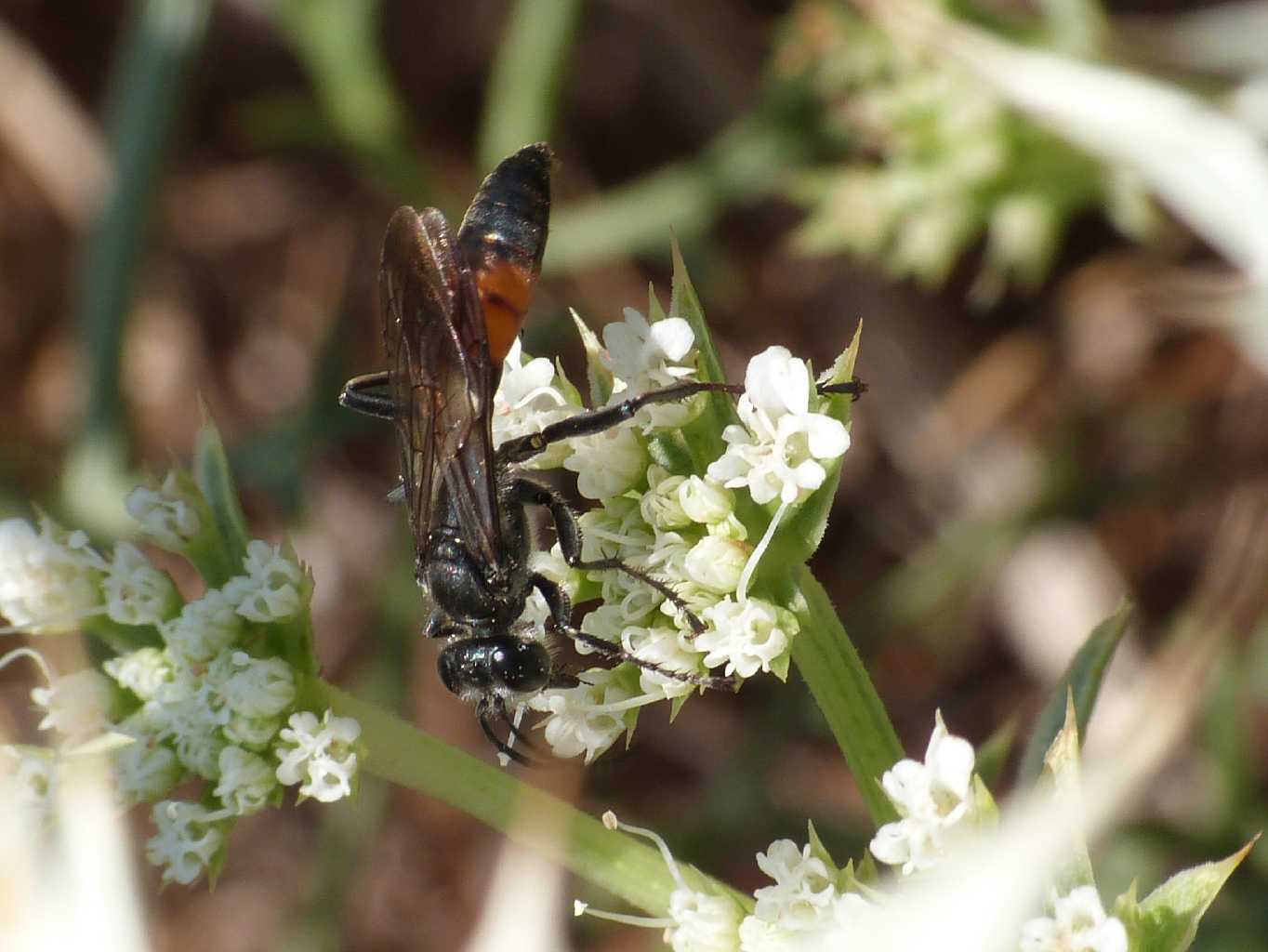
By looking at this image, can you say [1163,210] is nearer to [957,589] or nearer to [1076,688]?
[957,589]

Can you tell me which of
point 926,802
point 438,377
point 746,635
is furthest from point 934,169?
point 926,802

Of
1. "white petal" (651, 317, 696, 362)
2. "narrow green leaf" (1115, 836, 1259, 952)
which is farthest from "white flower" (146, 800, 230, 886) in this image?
"narrow green leaf" (1115, 836, 1259, 952)

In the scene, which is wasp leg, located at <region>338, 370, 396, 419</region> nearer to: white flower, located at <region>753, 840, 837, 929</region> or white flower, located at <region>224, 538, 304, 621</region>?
white flower, located at <region>224, 538, 304, 621</region>

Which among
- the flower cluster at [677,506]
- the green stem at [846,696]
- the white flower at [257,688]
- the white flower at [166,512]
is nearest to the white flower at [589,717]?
the flower cluster at [677,506]

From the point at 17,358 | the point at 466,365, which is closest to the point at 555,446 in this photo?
the point at 466,365

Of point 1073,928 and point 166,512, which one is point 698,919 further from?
point 166,512
